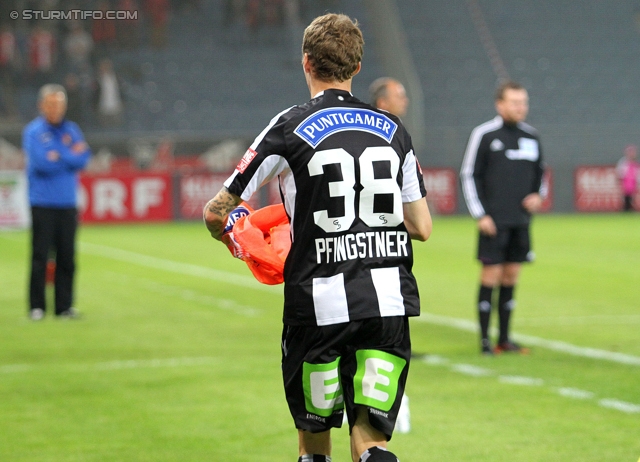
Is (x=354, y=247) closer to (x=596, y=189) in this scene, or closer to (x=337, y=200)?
(x=337, y=200)

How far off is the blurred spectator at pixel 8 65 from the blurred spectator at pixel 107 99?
2.55 metres

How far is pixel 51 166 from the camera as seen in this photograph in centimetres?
1252

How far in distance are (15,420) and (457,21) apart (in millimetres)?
33967

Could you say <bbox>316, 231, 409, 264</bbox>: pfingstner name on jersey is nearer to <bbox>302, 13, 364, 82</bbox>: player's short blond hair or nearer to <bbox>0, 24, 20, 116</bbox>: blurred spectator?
<bbox>302, 13, 364, 82</bbox>: player's short blond hair

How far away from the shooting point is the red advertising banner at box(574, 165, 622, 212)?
32.2 metres

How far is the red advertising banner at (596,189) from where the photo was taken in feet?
105

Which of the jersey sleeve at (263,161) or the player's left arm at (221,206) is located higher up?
the jersey sleeve at (263,161)

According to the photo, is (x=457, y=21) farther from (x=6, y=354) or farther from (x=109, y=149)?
(x=6, y=354)

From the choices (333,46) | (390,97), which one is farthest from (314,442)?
(390,97)

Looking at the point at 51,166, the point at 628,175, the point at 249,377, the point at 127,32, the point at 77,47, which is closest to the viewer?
the point at 249,377

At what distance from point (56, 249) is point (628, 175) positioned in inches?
867

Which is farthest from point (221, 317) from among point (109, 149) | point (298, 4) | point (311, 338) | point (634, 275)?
point (298, 4)

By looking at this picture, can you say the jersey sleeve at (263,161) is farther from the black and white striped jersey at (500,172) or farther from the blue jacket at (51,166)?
the blue jacket at (51,166)

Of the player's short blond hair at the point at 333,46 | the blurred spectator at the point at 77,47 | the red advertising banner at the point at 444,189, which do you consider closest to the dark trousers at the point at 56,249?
the player's short blond hair at the point at 333,46
